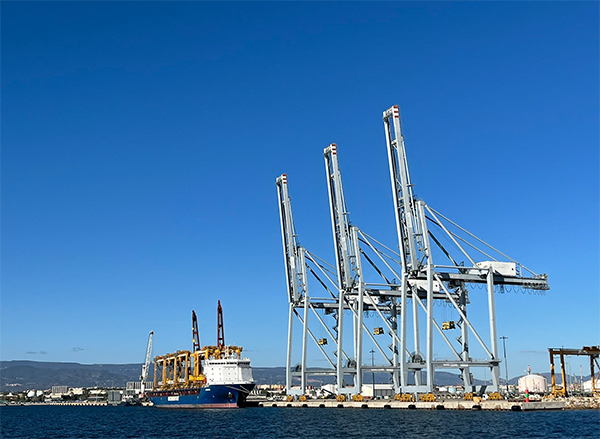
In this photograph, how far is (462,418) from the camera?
49.2 metres

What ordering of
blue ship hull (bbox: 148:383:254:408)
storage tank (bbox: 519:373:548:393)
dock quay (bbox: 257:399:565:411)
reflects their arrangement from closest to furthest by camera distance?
1. dock quay (bbox: 257:399:565:411)
2. blue ship hull (bbox: 148:383:254:408)
3. storage tank (bbox: 519:373:548:393)

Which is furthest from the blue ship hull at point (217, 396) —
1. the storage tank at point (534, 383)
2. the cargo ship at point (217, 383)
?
the storage tank at point (534, 383)

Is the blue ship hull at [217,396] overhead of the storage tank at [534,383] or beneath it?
overhead

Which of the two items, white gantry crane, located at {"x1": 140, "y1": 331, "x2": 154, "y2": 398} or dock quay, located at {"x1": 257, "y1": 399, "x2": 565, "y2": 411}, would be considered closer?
dock quay, located at {"x1": 257, "y1": 399, "x2": 565, "y2": 411}

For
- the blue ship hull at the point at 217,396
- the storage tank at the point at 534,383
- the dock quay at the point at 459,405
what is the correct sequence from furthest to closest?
the storage tank at the point at 534,383
the blue ship hull at the point at 217,396
the dock quay at the point at 459,405

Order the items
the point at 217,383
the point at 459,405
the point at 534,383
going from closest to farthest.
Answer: the point at 459,405 < the point at 217,383 < the point at 534,383

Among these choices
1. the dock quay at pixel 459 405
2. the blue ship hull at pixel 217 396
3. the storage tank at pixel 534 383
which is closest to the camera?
the dock quay at pixel 459 405

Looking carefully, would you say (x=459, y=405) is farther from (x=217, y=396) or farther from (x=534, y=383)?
(x=534, y=383)

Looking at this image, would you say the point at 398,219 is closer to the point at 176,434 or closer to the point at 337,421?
the point at 337,421

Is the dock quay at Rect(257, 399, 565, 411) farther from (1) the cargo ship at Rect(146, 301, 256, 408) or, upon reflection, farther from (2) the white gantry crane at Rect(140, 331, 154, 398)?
(2) the white gantry crane at Rect(140, 331, 154, 398)

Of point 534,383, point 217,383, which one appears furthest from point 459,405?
point 534,383

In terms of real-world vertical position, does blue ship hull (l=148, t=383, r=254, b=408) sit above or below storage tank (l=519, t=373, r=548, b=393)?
above

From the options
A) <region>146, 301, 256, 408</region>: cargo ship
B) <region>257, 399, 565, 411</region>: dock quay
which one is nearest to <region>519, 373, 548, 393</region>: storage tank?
<region>146, 301, 256, 408</region>: cargo ship

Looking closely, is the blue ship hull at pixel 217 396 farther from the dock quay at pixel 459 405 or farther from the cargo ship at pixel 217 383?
the dock quay at pixel 459 405
